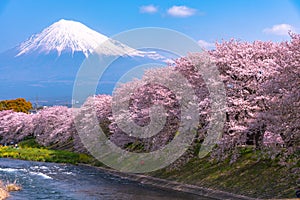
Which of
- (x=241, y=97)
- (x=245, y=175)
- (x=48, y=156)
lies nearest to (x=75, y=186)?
(x=245, y=175)

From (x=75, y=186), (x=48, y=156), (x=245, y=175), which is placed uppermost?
(x=245, y=175)

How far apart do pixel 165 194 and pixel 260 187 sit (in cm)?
715

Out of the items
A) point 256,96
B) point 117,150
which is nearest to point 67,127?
point 117,150

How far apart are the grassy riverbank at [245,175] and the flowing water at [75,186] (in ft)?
8.27

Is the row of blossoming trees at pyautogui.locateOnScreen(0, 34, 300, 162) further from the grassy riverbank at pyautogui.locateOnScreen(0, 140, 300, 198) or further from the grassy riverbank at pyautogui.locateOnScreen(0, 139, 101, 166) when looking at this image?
the grassy riverbank at pyautogui.locateOnScreen(0, 139, 101, 166)

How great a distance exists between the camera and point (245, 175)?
30797 mm

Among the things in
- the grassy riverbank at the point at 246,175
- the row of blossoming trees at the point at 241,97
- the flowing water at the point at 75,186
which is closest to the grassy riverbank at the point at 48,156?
the flowing water at the point at 75,186

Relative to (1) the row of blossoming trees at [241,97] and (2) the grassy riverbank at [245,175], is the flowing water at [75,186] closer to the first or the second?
(2) the grassy riverbank at [245,175]

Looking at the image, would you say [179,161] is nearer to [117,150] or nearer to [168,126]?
[168,126]

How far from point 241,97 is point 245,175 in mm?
5760

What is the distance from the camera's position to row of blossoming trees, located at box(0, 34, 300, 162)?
24031 millimetres

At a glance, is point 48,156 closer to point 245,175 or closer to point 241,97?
point 245,175

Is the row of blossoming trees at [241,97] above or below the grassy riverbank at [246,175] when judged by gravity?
above

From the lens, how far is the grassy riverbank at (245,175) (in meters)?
27.1
